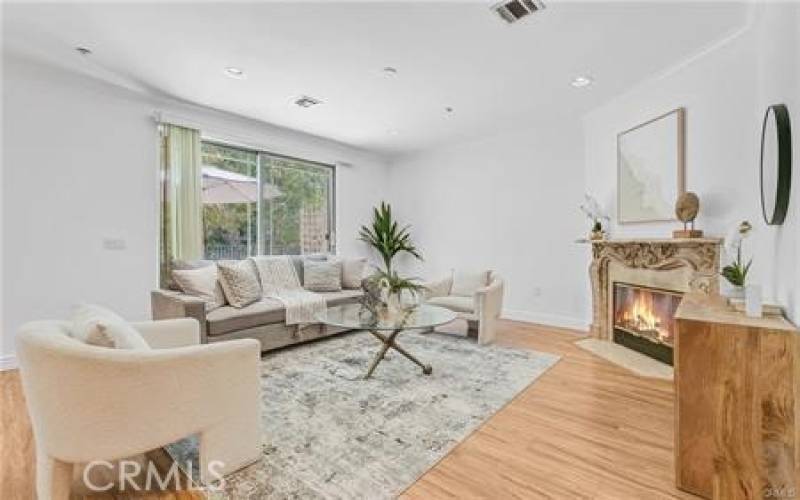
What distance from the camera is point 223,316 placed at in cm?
326

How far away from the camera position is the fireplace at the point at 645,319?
3.27m

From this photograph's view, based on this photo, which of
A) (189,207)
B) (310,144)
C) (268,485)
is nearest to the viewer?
(268,485)

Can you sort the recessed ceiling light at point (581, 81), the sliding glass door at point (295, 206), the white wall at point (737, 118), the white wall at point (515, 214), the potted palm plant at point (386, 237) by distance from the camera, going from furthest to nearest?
the potted palm plant at point (386, 237) < the sliding glass door at point (295, 206) < the white wall at point (515, 214) < the recessed ceiling light at point (581, 81) < the white wall at point (737, 118)

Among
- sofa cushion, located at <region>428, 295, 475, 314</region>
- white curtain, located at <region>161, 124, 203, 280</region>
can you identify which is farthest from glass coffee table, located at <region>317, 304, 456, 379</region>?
white curtain, located at <region>161, 124, 203, 280</region>

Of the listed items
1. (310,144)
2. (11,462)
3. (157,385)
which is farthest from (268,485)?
(310,144)

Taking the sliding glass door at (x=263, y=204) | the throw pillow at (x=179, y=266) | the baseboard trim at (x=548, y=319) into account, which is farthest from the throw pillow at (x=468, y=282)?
the throw pillow at (x=179, y=266)

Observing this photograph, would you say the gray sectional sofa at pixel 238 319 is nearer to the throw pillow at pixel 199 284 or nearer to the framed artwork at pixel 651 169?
the throw pillow at pixel 199 284

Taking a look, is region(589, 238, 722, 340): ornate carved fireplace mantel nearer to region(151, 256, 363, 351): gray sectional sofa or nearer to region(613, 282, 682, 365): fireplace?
region(613, 282, 682, 365): fireplace

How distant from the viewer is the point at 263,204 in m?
4.92

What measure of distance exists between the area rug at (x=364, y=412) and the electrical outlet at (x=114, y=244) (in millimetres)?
1778

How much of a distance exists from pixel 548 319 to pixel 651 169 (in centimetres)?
213

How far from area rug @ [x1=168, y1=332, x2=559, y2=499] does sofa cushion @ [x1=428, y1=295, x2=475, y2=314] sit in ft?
1.31

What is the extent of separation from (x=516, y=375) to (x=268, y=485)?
6.60 feet

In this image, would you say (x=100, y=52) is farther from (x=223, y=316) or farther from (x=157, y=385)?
(x=157, y=385)
